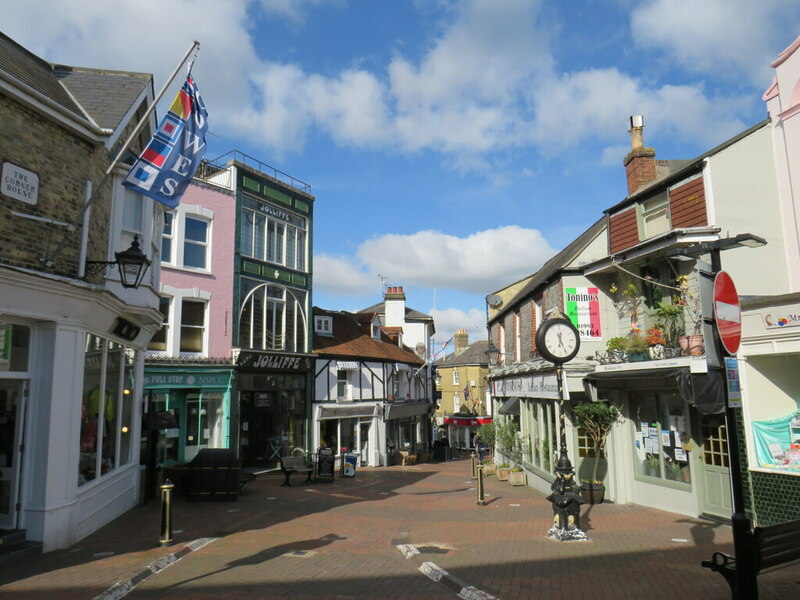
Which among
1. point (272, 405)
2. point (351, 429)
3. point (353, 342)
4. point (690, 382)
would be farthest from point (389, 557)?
point (353, 342)

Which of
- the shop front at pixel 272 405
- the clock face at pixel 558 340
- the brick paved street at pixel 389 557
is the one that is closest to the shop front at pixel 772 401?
the brick paved street at pixel 389 557

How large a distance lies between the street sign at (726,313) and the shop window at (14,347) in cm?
932

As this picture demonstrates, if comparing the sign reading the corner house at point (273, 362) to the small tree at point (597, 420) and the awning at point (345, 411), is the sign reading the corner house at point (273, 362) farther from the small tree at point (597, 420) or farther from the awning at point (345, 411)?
the small tree at point (597, 420)

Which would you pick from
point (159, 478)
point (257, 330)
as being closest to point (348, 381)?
point (257, 330)

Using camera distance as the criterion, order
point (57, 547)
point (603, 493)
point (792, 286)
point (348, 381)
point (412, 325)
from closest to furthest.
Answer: point (57, 547) → point (792, 286) → point (603, 493) → point (348, 381) → point (412, 325)

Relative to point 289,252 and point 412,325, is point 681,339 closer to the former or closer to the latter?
point 289,252

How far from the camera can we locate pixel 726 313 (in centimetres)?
678

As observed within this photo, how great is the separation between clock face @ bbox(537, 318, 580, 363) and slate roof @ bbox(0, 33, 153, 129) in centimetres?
855

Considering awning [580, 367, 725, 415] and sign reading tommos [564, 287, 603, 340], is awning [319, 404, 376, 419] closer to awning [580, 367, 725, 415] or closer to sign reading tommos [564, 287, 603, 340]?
sign reading tommos [564, 287, 603, 340]

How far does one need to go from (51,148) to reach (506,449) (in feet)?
58.9

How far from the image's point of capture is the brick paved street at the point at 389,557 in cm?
723

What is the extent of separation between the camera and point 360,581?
7738 mm

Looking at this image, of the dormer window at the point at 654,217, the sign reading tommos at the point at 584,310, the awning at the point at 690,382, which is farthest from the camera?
the sign reading tommos at the point at 584,310

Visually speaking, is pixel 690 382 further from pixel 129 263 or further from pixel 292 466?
pixel 292 466
